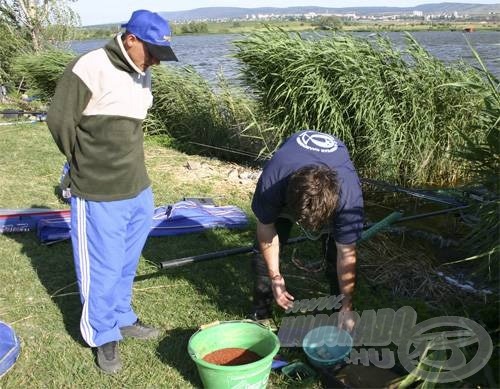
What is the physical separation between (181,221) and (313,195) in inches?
116

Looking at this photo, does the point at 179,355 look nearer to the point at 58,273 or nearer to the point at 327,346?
the point at 327,346

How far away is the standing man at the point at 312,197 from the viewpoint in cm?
234

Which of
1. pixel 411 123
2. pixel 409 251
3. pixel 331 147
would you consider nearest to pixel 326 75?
pixel 411 123

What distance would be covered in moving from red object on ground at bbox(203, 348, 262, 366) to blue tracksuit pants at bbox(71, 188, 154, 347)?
23.9 inches

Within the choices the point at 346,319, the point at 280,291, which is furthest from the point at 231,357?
the point at 346,319

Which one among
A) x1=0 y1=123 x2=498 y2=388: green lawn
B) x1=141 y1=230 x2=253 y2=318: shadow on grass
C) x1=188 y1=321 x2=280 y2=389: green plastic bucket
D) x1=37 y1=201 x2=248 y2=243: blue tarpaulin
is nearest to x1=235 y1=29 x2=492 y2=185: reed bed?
x1=0 y1=123 x2=498 y2=388: green lawn

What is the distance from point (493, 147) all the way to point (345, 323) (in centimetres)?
140

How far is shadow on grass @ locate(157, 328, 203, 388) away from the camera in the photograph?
9.49 ft

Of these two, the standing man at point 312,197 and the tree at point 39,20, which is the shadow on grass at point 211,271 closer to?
the standing man at point 312,197

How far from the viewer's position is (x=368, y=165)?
6.14m

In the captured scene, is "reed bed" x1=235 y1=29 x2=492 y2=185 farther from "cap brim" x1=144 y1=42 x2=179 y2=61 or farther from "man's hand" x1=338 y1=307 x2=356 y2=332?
"cap brim" x1=144 y1=42 x2=179 y2=61

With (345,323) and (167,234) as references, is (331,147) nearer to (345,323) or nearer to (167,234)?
(345,323)

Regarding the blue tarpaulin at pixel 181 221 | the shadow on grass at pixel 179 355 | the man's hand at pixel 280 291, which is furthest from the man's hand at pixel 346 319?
the blue tarpaulin at pixel 181 221

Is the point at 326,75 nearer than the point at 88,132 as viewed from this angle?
No
